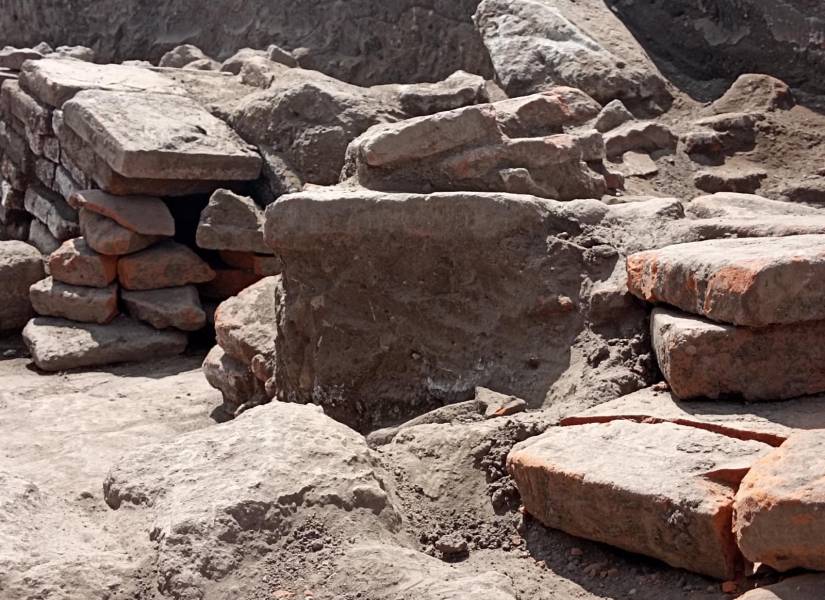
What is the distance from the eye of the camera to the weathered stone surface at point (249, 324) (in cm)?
455

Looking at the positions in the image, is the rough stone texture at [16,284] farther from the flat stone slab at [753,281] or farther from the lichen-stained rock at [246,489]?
the flat stone slab at [753,281]

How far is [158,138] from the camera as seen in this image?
6195 mm

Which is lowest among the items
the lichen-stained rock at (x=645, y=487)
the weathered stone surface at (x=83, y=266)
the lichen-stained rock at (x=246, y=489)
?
the weathered stone surface at (x=83, y=266)

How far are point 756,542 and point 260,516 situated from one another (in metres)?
1.03

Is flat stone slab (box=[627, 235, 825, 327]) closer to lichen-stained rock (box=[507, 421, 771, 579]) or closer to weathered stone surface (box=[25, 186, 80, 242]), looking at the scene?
lichen-stained rock (box=[507, 421, 771, 579])

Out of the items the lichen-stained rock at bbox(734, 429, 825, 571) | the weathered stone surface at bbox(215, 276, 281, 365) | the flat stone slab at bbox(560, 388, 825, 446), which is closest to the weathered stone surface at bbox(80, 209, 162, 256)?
the weathered stone surface at bbox(215, 276, 281, 365)

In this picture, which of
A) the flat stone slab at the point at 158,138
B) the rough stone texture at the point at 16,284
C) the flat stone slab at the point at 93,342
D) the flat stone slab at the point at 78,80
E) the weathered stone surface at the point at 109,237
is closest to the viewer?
the flat stone slab at the point at 93,342

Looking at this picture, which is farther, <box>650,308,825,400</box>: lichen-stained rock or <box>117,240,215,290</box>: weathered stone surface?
<box>117,240,215,290</box>: weathered stone surface

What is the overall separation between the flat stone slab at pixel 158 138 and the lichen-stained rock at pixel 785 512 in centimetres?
459

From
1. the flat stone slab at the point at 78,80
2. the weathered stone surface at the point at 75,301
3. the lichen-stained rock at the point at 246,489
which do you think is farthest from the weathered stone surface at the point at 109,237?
the lichen-stained rock at the point at 246,489

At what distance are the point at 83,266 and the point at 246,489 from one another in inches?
163

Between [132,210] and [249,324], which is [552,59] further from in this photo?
[249,324]

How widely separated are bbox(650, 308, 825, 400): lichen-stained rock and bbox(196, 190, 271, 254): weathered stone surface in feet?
12.7

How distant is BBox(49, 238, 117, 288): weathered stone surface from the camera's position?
6.24 m
